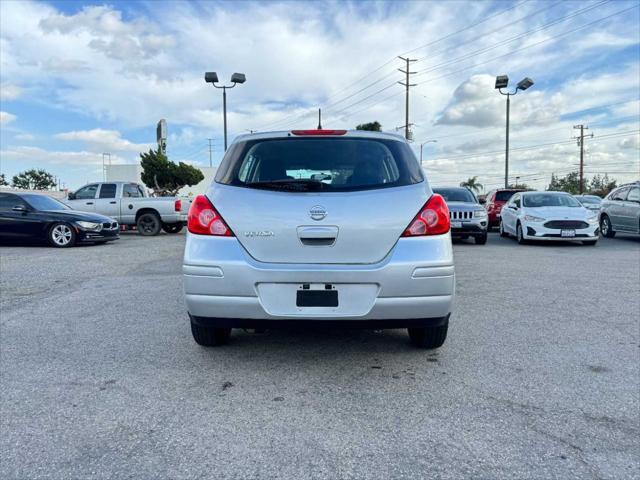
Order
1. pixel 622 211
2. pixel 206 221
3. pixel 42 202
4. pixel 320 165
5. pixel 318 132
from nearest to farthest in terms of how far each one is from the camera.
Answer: pixel 206 221 < pixel 320 165 < pixel 318 132 < pixel 42 202 < pixel 622 211

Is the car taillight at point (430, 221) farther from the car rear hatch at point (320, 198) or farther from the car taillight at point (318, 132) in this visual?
the car taillight at point (318, 132)

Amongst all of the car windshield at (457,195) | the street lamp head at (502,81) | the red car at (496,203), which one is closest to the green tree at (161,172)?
the street lamp head at (502,81)

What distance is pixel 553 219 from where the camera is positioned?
1229 centimetres

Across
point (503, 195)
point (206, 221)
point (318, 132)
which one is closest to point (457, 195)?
point (503, 195)

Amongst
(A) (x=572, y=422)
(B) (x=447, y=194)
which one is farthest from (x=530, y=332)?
(B) (x=447, y=194)

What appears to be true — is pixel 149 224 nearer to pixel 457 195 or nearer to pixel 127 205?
pixel 127 205

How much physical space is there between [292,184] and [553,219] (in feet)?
35.0

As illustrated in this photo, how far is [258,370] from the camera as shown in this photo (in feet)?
11.9

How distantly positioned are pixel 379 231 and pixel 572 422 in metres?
1.57

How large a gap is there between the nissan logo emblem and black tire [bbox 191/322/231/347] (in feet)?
4.35

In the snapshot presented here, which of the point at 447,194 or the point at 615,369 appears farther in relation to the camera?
the point at 447,194

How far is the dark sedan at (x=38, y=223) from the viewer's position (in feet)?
38.5

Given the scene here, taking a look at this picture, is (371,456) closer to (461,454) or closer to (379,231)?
(461,454)

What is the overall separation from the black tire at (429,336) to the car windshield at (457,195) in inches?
379
